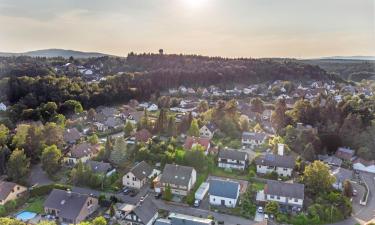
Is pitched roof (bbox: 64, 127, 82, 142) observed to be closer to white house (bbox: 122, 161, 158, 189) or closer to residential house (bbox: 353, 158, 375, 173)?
white house (bbox: 122, 161, 158, 189)

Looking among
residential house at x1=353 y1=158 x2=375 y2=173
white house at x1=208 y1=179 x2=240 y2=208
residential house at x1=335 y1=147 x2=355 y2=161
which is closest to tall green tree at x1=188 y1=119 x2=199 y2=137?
white house at x1=208 y1=179 x2=240 y2=208

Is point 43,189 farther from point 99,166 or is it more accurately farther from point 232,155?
point 232,155

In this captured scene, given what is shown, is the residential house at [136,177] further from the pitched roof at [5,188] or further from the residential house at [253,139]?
the residential house at [253,139]

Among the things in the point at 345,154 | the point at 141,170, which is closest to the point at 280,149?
the point at 345,154

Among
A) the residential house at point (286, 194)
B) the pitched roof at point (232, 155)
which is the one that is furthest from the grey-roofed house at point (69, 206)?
the residential house at point (286, 194)

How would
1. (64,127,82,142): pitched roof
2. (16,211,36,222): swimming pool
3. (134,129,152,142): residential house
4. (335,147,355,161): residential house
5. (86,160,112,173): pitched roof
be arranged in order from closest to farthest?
(16,211,36,222): swimming pool → (86,160,112,173): pitched roof → (335,147,355,161): residential house → (134,129,152,142): residential house → (64,127,82,142): pitched roof

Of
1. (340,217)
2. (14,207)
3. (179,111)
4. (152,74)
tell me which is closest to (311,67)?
(152,74)

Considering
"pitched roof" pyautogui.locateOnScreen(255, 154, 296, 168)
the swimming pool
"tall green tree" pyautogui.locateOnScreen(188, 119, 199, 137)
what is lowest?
the swimming pool

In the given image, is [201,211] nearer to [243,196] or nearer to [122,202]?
[243,196]
